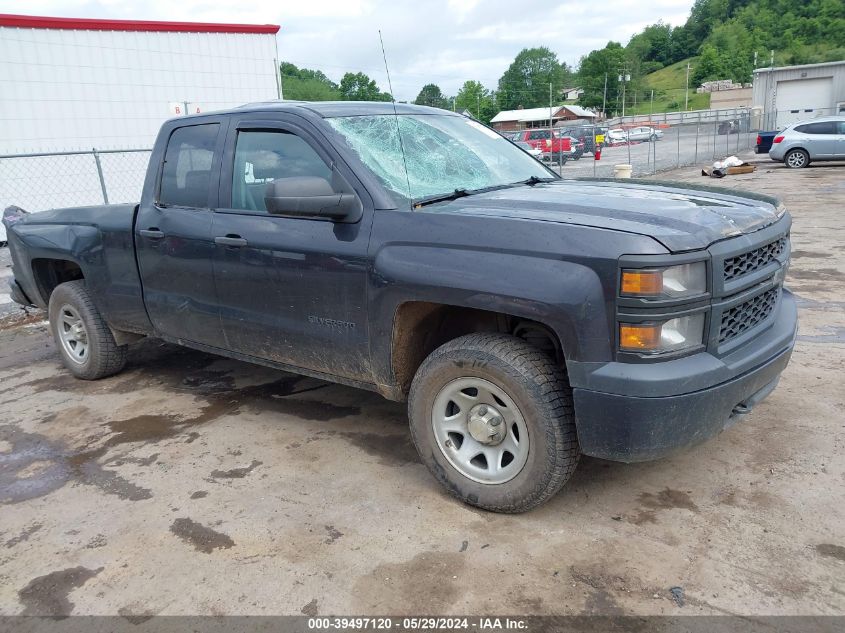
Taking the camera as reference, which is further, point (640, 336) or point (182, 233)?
point (182, 233)

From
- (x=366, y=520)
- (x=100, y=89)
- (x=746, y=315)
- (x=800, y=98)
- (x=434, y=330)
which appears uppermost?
(x=800, y=98)

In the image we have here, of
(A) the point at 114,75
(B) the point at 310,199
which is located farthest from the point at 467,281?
(A) the point at 114,75

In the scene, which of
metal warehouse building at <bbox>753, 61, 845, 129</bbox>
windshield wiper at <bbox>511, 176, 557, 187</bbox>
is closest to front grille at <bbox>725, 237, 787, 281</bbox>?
windshield wiper at <bbox>511, 176, 557, 187</bbox>

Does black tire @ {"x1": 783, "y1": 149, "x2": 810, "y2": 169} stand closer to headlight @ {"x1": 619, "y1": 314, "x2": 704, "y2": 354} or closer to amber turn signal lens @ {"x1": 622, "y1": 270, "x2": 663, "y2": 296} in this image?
headlight @ {"x1": 619, "y1": 314, "x2": 704, "y2": 354}

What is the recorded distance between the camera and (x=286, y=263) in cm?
380

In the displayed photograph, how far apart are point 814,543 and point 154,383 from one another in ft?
15.1

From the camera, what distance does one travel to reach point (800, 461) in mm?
3619

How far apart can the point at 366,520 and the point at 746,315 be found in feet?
6.56

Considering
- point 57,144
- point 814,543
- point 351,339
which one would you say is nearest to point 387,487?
point 351,339

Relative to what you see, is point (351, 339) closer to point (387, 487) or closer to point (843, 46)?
point (387, 487)

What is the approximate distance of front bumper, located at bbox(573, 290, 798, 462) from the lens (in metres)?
2.76

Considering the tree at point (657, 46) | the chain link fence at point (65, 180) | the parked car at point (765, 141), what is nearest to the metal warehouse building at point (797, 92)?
the parked car at point (765, 141)

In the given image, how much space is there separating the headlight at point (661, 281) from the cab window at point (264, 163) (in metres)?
1.78

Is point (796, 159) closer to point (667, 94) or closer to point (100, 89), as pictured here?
point (100, 89)
